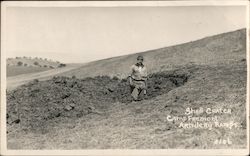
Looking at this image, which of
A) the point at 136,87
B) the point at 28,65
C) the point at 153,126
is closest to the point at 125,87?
the point at 136,87

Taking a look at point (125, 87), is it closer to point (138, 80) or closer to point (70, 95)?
point (138, 80)

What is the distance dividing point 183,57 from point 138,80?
5.02ft

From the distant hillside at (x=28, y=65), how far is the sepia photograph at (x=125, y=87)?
5 centimetres

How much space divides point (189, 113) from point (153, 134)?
838mm

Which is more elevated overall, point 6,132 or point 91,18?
point 91,18

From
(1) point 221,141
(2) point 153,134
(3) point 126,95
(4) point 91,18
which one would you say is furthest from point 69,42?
(1) point 221,141

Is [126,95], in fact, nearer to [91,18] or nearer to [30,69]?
[91,18]

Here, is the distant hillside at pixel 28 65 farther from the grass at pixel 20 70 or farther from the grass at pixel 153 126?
the grass at pixel 153 126

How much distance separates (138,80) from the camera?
438 inches

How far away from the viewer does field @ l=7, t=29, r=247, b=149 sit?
10305 millimetres

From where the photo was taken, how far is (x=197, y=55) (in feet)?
39.4

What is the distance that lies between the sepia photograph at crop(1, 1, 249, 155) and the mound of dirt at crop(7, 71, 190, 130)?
0.07ft

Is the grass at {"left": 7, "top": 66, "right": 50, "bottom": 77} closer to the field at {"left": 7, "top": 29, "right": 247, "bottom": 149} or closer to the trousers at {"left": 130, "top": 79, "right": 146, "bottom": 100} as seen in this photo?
the field at {"left": 7, "top": 29, "right": 247, "bottom": 149}

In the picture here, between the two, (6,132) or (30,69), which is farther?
(30,69)
